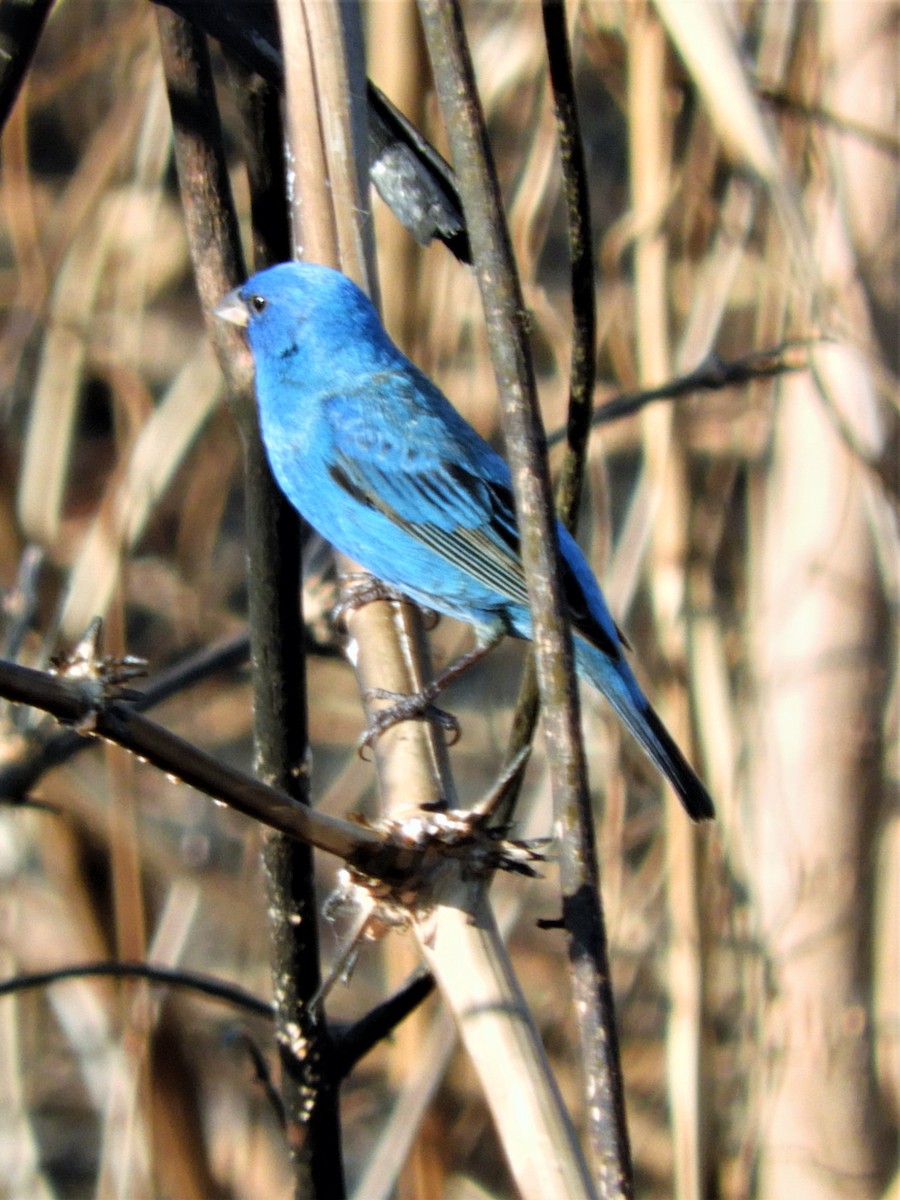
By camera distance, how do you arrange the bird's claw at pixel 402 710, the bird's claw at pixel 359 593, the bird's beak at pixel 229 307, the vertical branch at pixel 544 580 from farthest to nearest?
1. the bird's claw at pixel 359 593
2. the bird's beak at pixel 229 307
3. the bird's claw at pixel 402 710
4. the vertical branch at pixel 544 580

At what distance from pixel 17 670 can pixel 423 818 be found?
0.54 meters

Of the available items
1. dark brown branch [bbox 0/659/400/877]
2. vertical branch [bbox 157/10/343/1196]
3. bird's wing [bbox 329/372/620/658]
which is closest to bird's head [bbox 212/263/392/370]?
bird's wing [bbox 329/372/620/658]

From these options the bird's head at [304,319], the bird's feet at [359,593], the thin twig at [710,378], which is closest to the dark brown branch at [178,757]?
the bird's feet at [359,593]

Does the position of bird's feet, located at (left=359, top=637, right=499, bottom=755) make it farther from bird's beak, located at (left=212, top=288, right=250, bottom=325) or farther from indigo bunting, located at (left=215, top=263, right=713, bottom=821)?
indigo bunting, located at (left=215, top=263, right=713, bottom=821)

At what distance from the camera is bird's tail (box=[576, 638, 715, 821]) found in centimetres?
219

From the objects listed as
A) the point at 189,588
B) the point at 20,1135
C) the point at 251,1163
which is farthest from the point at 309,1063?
the point at 189,588

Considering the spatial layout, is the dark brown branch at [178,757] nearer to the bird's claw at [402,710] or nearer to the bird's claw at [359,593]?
the bird's claw at [402,710]

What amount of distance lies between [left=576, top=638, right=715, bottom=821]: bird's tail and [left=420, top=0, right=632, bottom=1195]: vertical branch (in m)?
1.24

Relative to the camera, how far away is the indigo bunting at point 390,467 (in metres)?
2.39

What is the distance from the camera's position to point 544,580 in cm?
98

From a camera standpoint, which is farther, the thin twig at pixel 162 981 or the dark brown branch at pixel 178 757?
the thin twig at pixel 162 981

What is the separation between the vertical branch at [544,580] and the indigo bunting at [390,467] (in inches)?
51.7

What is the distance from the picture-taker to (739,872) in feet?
9.14

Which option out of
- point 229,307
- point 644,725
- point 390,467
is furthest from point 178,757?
point 390,467
